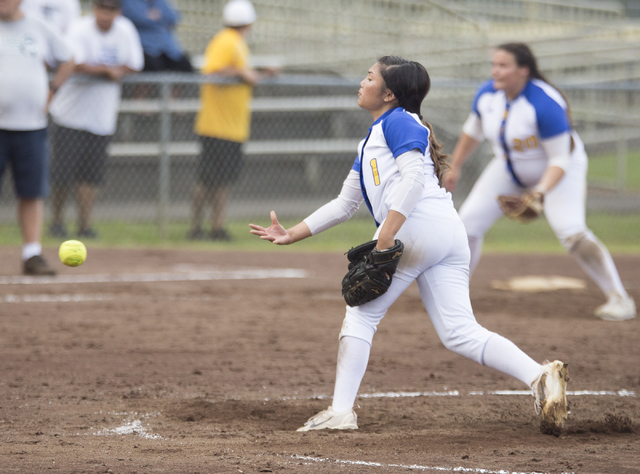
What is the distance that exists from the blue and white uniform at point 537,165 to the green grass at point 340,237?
3974mm

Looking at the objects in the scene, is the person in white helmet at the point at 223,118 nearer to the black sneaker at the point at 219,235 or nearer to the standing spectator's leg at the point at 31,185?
the black sneaker at the point at 219,235

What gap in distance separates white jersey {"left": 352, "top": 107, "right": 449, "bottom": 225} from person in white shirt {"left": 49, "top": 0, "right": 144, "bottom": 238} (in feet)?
21.2

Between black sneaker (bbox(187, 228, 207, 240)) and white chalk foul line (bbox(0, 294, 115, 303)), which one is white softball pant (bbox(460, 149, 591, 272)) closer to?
white chalk foul line (bbox(0, 294, 115, 303))

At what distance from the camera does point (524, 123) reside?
261 inches

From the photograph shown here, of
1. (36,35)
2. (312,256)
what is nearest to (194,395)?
(36,35)

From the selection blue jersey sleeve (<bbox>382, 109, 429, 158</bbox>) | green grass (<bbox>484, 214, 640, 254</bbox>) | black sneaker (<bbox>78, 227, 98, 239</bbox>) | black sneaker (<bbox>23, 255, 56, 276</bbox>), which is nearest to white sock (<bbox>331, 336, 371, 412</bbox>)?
blue jersey sleeve (<bbox>382, 109, 429, 158</bbox>)

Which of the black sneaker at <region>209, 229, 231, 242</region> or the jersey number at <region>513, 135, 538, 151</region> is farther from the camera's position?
the black sneaker at <region>209, 229, 231, 242</region>

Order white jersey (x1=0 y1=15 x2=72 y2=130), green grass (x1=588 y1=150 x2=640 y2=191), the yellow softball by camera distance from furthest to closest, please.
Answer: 1. green grass (x1=588 y1=150 x2=640 y2=191)
2. white jersey (x1=0 y1=15 x2=72 y2=130)
3. the yellow softball

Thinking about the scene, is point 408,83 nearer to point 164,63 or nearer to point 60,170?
point 60,170

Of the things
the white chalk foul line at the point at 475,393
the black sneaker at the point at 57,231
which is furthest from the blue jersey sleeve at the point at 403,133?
the black sneaker at the point at 57,231

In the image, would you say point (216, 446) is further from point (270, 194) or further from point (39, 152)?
point (270, 194)

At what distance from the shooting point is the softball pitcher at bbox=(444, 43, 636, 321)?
653 centimetres

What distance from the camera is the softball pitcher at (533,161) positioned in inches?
257

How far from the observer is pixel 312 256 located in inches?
411
